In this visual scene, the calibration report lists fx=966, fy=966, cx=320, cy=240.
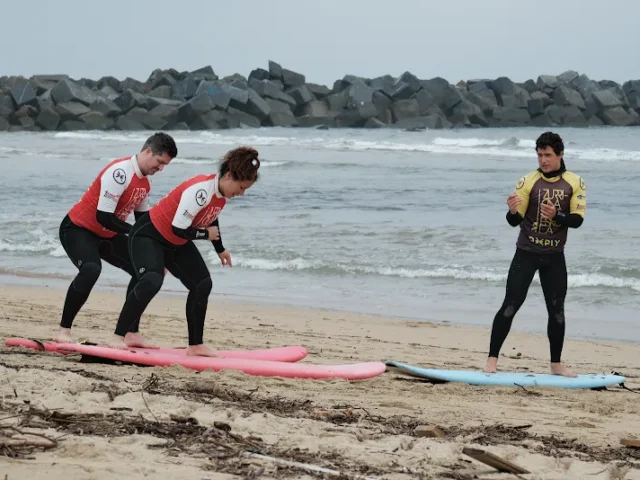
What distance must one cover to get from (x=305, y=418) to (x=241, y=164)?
72.1 inches

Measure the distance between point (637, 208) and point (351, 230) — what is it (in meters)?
5.58

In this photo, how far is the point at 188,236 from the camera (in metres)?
5.83

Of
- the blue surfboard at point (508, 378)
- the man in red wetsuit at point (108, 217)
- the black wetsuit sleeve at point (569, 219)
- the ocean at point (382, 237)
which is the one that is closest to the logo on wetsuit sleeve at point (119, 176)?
the man in red wetsuit at point (108, 217)

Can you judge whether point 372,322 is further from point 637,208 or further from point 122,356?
point 637,208

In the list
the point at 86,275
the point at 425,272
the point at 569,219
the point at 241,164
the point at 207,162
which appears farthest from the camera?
the point at 207,162

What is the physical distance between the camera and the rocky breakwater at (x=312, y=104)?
45562mm

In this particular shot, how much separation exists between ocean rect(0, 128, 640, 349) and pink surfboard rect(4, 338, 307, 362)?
5.59ft

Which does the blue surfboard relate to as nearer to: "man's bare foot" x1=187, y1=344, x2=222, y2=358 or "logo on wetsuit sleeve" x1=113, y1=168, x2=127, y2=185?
"man's bare foot" x1=187, y1=344, x2=222, y2=358

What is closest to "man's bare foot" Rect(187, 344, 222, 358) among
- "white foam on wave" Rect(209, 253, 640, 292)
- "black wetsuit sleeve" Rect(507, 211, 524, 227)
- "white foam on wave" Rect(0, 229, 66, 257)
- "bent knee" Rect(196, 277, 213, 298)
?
"bent knee" Rect(196, 277, 213, 298)

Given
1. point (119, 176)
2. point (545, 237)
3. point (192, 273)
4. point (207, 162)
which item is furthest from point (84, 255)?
point (207, 162)

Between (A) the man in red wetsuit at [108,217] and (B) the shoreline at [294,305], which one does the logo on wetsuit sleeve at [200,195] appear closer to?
(A) the man in red wetsuit at [108,217]

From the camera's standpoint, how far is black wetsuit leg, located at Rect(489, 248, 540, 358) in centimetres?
601

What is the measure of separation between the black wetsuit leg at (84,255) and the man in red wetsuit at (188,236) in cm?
32

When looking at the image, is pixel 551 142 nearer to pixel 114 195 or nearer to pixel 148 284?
pixel 148 284
